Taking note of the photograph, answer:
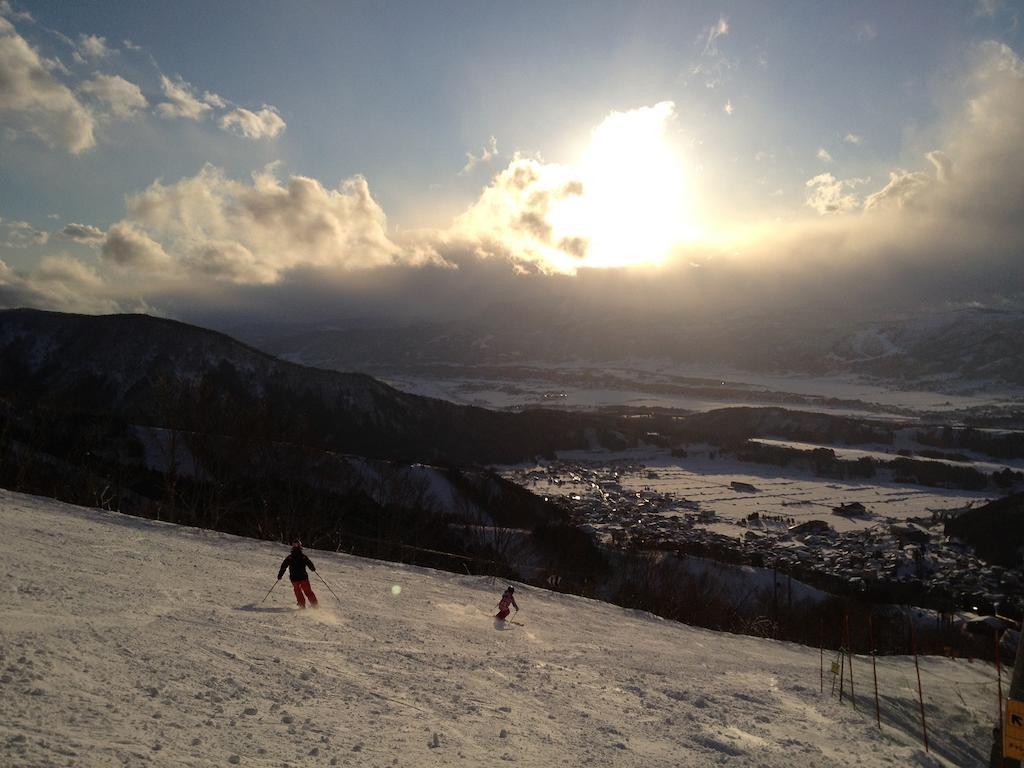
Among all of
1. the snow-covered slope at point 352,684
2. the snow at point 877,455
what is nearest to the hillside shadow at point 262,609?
the snow-covered slope at point 352,684

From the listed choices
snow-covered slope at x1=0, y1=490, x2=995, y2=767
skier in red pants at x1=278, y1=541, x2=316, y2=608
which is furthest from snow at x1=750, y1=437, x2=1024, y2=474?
skier in red pants at x1=278, y1=541, x2=316, y2=608

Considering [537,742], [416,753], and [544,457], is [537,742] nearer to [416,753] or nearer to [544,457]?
[416,753]

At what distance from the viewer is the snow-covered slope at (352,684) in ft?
19.1

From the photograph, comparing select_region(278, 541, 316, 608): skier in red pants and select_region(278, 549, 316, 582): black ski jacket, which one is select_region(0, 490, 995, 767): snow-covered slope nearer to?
select_region(278, 541, 316, 608): skier in red pants

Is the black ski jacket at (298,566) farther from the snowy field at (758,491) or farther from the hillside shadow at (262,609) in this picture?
the snowy field at (758,491)

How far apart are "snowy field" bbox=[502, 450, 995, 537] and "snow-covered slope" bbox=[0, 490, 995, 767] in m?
61.5

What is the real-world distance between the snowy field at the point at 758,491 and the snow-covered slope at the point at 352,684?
202 feet

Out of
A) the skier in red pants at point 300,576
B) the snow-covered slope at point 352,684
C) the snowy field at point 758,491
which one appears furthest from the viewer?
the snowy field at point 758,491

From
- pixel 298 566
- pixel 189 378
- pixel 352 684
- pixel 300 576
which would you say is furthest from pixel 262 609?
pixel 189 378

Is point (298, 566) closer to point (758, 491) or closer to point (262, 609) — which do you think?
point (262, 609)

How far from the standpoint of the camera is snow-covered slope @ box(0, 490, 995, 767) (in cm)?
582

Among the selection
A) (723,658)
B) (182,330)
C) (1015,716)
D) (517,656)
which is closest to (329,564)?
(517,656)

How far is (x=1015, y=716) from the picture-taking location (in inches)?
293

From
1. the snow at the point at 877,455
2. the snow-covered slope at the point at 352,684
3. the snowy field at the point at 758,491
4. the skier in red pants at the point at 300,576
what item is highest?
the snow at the point at 877,455
